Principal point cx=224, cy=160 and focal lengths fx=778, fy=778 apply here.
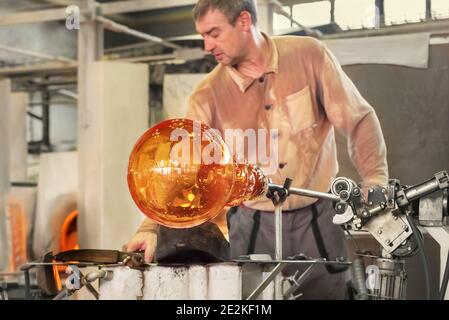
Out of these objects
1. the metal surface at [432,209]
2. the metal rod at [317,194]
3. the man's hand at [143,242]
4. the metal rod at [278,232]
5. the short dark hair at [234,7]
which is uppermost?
the short dark hair at [234,7]

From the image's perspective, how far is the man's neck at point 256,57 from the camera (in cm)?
201

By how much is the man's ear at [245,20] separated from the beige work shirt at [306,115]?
2.9 inches

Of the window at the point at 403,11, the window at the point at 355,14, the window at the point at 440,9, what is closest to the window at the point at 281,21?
the window at the point at 355,14

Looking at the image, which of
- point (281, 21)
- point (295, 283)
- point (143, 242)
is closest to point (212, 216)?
point (295, 283)

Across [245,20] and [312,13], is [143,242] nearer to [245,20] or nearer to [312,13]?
[245,20]

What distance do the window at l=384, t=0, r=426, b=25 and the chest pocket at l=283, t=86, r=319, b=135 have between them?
27 centimetres

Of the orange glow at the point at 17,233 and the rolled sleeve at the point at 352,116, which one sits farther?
the orange glow at the point at 17,233

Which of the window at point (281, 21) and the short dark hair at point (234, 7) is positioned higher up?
the short dark hair at point (234, 7)

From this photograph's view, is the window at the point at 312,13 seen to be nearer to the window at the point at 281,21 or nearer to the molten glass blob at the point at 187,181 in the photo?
the window at the point at 281,21

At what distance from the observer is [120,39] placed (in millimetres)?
2182

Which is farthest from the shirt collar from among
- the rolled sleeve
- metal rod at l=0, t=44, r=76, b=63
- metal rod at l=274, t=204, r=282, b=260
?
metal rod at l=0, t=44, r=76, b=63

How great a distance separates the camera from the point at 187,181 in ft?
5.08

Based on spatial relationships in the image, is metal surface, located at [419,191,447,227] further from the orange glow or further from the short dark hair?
the orange glow

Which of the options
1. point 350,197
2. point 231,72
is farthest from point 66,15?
point 350,197
